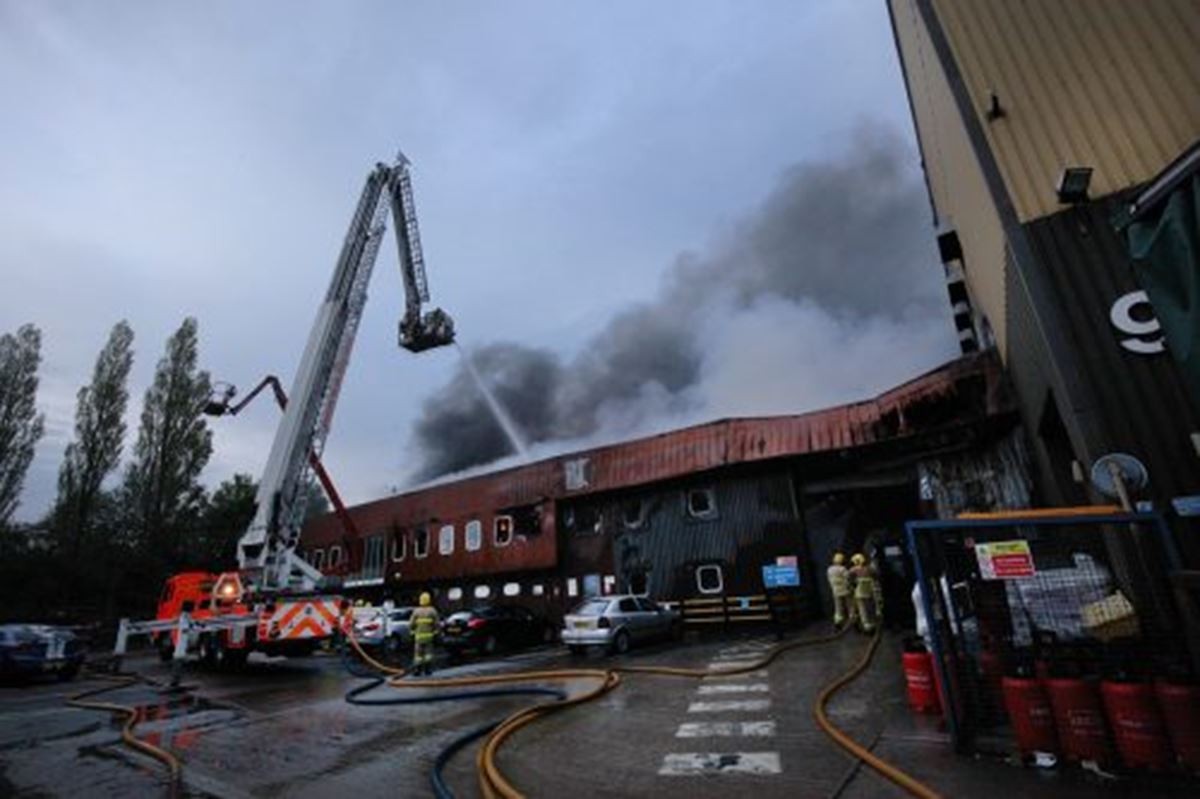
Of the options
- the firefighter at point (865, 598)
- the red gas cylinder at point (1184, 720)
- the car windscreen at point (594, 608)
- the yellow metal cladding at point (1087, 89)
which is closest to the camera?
the red gas cylinder at point (1184, 720)

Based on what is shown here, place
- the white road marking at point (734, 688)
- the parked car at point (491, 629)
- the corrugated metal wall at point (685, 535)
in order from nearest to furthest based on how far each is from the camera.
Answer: the white road marking at point (734, 688) < the parked car at point (491, 629) < the corrugated metal wall at point (685, 535)

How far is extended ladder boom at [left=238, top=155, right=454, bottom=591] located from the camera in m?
15.3

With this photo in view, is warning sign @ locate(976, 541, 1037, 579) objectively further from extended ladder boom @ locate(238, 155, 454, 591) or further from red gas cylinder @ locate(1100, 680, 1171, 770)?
extended ladder boom @ locate(238, 155, 454, 591)

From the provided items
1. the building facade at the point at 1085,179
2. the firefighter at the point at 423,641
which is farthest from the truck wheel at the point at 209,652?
the building facade at the point at 1085,179

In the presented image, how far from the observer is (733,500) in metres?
21.4

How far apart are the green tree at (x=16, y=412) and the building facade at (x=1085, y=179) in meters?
40.3

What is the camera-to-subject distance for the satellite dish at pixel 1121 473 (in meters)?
6.60

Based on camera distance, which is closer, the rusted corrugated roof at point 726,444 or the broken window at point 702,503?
the rusted corrugated roof at point 726,444

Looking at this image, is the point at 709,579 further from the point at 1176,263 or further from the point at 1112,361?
the point at 1176,263

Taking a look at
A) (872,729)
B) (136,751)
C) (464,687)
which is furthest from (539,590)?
(872,729)

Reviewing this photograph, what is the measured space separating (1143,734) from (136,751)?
32.6ft

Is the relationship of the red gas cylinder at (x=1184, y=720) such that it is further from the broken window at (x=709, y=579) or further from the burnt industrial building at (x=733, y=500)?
the broken window at (x=709, y=579)

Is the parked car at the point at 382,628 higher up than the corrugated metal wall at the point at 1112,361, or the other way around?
the corrugated metal wall at the point at 1112,361

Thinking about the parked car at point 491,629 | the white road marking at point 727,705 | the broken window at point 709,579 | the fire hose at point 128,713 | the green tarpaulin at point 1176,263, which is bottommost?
the white road marking at point 727,705
